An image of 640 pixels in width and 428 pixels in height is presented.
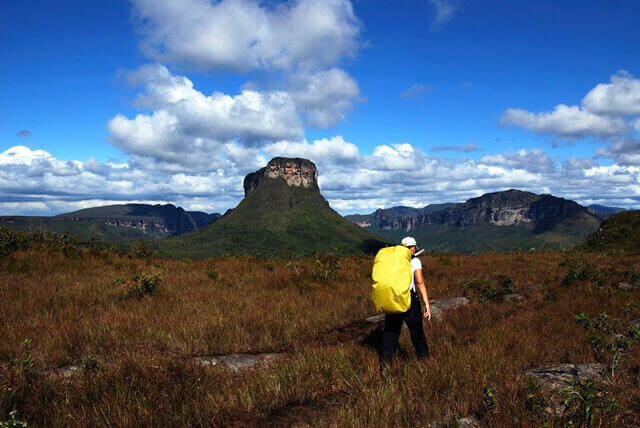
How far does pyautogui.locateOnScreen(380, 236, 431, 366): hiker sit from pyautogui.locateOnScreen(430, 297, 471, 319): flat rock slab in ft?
9.13

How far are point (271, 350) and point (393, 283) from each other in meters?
2.67

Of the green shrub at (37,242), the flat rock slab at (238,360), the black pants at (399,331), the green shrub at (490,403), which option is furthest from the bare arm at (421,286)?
the green shrub at (37,242)

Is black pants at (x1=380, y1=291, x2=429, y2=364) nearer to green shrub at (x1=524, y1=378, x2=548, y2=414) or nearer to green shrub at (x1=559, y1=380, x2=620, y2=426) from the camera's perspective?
green shrub at (x1=524, y1=378, x2=548, y2=414)

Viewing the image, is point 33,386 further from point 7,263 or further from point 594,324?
point 7,263

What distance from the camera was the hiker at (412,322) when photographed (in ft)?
16.9

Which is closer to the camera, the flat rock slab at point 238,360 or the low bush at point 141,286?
the flat rock slab at point 238,360

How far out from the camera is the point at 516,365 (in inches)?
201

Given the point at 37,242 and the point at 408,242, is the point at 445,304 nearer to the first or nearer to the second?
the point at 408,242

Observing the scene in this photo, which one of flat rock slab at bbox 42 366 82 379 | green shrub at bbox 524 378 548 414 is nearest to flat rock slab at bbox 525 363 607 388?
green shrub at bbox 524 378 548 414

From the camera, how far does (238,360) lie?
17.9 feet

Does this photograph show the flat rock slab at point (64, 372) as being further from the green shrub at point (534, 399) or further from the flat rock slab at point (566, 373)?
the flat rock slab at point (566, 373)

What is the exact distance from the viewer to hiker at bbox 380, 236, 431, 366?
5.14 metres

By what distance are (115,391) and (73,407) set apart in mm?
442

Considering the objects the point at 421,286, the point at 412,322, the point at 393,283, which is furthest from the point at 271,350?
the point at 421,286
